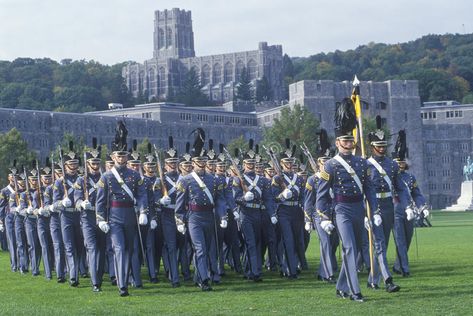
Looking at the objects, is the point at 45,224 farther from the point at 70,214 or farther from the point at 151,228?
the point at 151,228

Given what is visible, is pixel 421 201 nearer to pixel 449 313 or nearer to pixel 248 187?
pixel 248 187

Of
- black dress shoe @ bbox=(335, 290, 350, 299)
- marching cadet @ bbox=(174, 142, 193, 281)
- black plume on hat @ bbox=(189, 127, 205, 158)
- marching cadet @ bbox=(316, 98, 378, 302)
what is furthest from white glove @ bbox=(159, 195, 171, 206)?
black dress shoe @ bbox=(335, 290, 350, 299)

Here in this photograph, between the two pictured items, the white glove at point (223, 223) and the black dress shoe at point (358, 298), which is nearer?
the black dress shoe at point (358, 298)

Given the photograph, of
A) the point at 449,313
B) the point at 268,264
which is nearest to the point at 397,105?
the point at 268,264

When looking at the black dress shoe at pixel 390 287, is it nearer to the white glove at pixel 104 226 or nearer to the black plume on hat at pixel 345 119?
the black plume on hat at pixel 345 119

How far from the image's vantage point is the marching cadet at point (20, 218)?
1229 inches

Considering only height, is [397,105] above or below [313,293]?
above

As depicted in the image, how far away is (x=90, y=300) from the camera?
71.2 ft

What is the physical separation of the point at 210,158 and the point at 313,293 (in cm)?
600

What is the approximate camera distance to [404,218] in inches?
1022

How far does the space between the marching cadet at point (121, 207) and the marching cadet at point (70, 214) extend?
255 centimetres

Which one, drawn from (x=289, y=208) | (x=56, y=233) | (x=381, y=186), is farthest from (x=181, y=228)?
(x=56, y=233)

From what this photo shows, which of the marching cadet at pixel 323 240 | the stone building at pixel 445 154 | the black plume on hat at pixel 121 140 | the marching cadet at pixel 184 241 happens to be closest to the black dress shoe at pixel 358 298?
the marching cadet at pixel 323 240

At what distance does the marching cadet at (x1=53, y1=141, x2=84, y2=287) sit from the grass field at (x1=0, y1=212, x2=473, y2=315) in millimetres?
518
